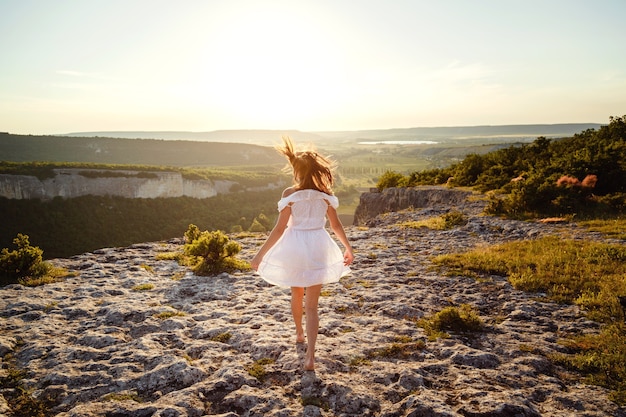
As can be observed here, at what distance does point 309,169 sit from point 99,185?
80.9 metres

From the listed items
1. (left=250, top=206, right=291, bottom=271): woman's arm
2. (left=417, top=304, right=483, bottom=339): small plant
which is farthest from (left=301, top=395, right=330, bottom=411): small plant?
(left=417, top=304, right=483, bottom=339): small plant

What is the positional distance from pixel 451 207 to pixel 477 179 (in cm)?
571

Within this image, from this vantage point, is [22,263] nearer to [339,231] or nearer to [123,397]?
[123,397]

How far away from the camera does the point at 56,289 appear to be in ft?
24.2

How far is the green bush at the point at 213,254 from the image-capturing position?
8.93m

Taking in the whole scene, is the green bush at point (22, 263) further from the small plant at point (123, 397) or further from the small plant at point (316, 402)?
the small plant at point (316, 402)

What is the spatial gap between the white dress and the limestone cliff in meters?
80.5

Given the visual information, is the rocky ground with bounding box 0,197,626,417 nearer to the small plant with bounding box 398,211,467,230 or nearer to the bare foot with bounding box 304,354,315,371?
the bare foot with bounding box 304,354,315,371

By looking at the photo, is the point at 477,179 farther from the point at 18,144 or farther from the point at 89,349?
the point at 18,144

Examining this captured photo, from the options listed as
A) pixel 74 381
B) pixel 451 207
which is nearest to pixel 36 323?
pixel 74 381

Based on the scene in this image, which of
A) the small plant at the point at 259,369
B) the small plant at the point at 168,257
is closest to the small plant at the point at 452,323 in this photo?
the small plant at the point at 259,369

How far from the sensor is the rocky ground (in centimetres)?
380

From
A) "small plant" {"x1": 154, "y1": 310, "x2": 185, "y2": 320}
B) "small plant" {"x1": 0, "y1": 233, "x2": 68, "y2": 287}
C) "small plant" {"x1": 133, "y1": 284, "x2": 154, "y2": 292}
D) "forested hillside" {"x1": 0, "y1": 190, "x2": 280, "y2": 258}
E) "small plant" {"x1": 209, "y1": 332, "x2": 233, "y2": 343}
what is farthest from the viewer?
"forested hillside" {"x1": 0, "y1": 190, "x2": 280, "y2": 258}

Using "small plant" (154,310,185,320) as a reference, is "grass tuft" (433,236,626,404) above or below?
above
